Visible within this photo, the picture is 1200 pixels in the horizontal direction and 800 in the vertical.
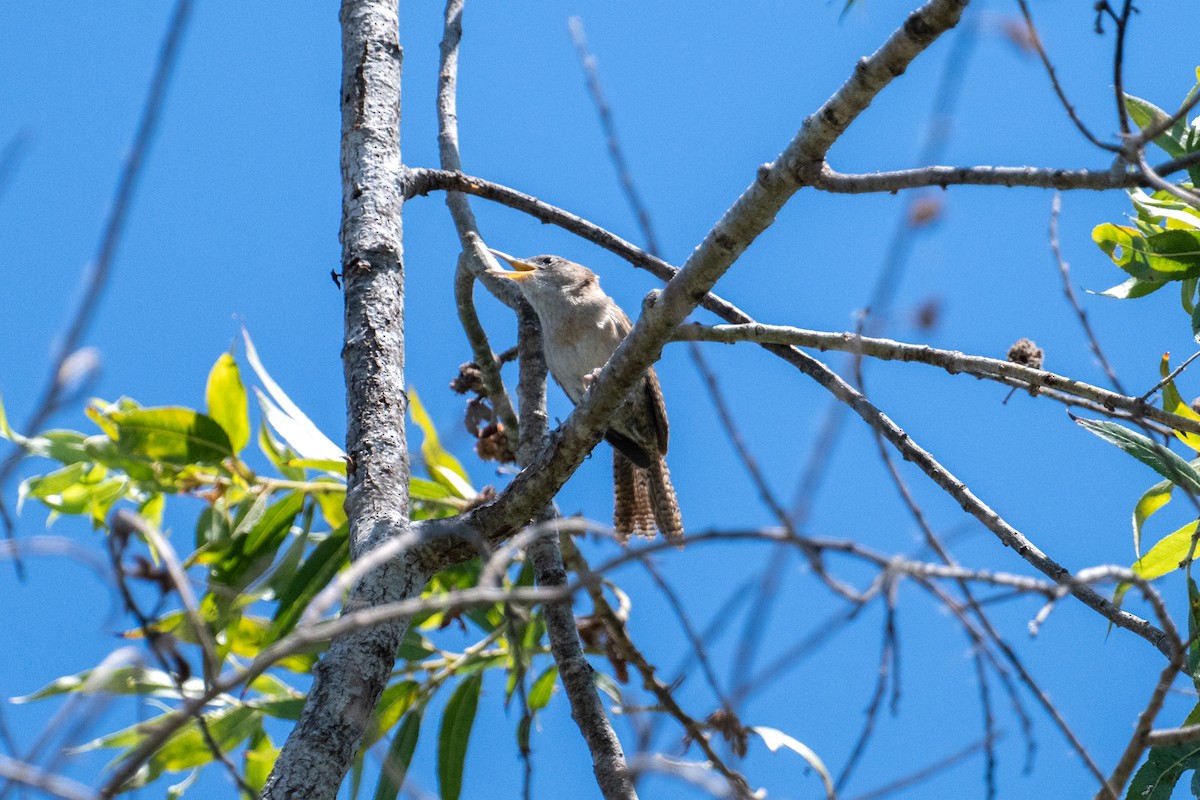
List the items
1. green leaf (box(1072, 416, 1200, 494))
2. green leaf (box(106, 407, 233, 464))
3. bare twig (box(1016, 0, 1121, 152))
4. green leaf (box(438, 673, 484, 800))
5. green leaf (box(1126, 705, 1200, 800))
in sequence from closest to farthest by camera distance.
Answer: bare twig (box(1016, 0, 1121, 152))
green leaf (box(1126, 705, 1200, 800))
green leaf (box(1072, 416, 1200, 494))
green leaf (box(438, 673, 484, 800))
green leaf (box(106, 407, 233, 464))

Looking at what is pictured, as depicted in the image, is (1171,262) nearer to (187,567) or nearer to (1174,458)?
(1174,458)

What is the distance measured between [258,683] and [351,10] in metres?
2.43

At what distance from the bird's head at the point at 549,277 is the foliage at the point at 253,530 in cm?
131

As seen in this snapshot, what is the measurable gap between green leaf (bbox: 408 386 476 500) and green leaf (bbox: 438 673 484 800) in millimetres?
688

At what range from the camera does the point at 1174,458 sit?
2.37m

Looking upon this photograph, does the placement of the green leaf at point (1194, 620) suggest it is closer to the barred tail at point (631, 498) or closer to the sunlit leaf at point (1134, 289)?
the sunlit leaf at point (1134, 289)

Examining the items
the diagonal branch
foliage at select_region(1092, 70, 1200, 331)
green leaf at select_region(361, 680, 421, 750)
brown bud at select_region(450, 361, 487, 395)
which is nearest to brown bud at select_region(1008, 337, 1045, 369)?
foliage at select_region(1092, 70, 1200, 331)

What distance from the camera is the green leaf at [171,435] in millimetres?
3889

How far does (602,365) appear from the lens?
17.6ft

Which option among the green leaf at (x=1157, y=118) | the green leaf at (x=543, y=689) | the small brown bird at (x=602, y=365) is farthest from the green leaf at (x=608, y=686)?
the green leaf at (x=1157, y=118)

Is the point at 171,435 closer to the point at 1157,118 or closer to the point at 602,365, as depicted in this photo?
the point at 602,365

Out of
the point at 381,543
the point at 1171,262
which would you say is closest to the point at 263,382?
the point at 381,543

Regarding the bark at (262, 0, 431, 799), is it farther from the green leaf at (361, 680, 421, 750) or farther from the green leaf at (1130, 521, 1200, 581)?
the green leaf at (1130, 521, 1200, 581)

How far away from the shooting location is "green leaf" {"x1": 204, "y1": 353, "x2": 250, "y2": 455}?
4031 millimetres
